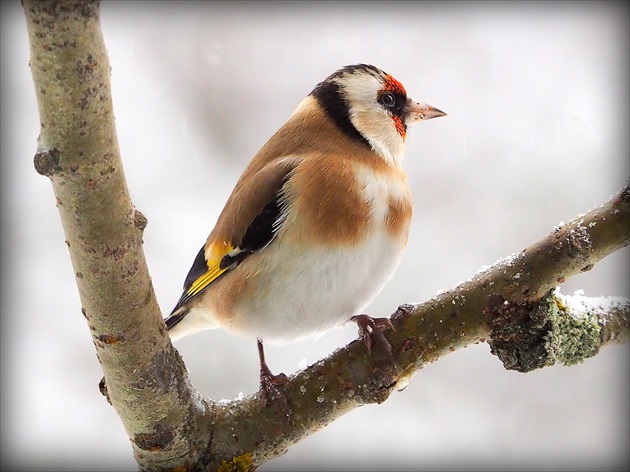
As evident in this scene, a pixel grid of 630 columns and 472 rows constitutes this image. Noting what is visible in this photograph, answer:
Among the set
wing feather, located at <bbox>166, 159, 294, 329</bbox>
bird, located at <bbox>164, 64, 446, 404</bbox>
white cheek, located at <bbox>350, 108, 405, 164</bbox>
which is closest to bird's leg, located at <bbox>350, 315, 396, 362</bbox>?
bird, located at <bbox>164, 64, 446, 404</bbox>

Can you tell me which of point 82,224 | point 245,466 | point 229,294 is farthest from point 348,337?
point 82,224

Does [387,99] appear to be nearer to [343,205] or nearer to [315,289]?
[343,205]

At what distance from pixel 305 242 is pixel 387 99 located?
0.68 meters

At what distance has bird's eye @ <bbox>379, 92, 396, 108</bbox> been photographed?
227 centimetres

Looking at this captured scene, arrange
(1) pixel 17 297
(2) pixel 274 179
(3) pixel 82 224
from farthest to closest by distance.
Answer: (1) pixel 17 297 → (2) pixel 274 179 → (3) pixel 82 224

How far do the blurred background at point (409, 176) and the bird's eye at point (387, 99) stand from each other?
1.36m

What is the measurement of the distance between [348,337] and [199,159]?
4.22ft

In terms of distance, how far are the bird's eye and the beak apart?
0.06 metres

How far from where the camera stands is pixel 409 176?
3840 millimetres

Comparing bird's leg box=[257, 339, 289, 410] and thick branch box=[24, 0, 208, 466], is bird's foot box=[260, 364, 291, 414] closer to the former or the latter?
bird's leg box=[257, 339, 289, 410]

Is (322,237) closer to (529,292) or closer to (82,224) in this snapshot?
(529,292)

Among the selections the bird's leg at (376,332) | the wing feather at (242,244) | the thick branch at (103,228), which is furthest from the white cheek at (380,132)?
the thick branch at (103,228)

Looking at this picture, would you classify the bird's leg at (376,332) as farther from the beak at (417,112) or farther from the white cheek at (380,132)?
the beak at (417,112)

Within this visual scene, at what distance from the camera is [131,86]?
159 inches
